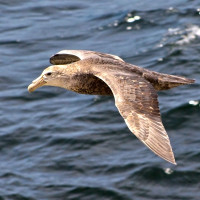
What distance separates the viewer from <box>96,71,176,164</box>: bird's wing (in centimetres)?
1015

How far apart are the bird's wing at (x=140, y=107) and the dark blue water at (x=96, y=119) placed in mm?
6265

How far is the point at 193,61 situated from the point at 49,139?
4.71 meters

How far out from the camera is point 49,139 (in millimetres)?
19453

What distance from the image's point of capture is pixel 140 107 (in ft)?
35.4

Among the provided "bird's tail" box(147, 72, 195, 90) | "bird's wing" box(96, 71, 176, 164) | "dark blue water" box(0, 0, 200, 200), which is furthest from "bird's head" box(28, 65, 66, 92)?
"dark blue water" box(0, 0, 200, 200)

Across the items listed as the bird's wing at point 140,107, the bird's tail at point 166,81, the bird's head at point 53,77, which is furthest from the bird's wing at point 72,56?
the bird's wing at point 140,107

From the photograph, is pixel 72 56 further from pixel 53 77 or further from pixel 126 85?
pixel 126 85

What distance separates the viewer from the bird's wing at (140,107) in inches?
399

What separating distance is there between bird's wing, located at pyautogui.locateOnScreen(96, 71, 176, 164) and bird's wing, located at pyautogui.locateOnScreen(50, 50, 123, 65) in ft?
4.34

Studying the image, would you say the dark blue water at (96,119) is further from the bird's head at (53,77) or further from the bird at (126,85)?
the bird's head at (53,77)

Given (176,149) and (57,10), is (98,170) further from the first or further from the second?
(57,10)

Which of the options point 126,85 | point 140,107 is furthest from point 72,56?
point 140,107

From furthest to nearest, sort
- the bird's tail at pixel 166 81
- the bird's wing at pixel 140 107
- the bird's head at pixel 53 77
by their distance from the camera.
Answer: the bird's head at pixel 53 77 < the bird's tail at pixel 166 81 < the bird's wing at pixel 140 107

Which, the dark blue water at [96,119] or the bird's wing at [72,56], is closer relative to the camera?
the bird's wing at [72,56]
